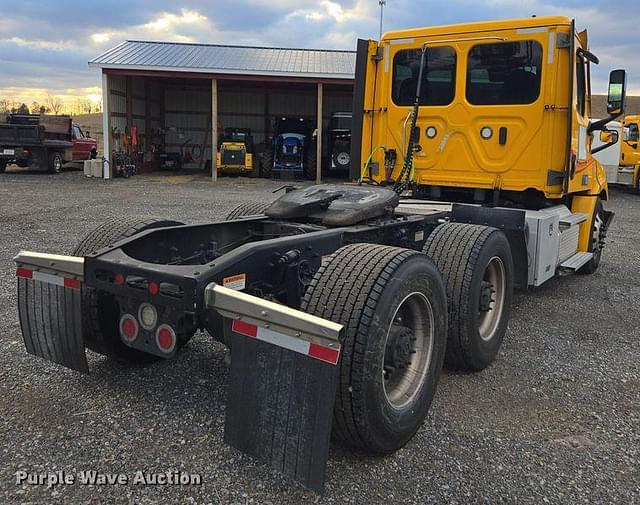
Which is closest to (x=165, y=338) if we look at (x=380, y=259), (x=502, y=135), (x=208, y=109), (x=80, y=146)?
(x=380, y=259)

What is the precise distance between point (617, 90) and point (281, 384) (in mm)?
5118

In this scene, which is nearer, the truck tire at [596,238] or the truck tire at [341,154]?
the truck tire at [596,238]

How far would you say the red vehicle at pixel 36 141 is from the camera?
2127 centimetres

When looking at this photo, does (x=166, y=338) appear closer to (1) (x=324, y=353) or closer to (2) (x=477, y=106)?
(1) (x=324, y=353)

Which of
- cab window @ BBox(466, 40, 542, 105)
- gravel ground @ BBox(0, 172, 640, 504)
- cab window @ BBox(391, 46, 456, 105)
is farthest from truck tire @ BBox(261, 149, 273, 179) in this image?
gravel ground @ BBox(0, 172, 640, 504)

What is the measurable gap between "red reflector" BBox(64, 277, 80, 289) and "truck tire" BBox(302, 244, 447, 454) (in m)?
1.33

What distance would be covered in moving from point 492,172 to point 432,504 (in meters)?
4.07

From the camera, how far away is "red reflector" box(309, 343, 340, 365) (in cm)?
244

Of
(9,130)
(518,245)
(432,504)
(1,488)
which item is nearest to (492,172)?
(518,245)

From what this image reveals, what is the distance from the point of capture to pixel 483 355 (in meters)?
4.23

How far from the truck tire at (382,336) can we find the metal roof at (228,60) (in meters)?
19.0

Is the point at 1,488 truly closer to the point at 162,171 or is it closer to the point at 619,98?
the point at 619,98

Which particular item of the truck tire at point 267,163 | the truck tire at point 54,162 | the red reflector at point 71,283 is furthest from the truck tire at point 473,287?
the truck tire at point 54,162

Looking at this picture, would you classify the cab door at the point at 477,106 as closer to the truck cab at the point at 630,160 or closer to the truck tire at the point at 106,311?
the truck tire at the point at 106,311
